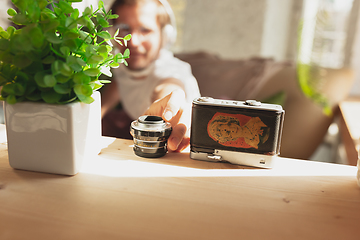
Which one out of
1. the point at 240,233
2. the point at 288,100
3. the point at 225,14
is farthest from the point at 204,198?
the point at 225,14

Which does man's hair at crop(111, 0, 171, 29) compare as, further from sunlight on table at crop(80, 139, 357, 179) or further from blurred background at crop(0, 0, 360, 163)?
sunlight on table at crop(80, 139, 357, 179)

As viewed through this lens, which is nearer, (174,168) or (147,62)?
(174,168)

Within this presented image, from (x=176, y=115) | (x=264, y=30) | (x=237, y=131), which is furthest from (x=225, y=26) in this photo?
(x=237, y=131)

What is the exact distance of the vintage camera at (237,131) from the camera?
0.54 metres

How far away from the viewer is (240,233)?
369 millimetres

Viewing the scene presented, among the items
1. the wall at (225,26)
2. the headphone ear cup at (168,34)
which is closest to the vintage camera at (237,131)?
the headphone ear cup at (168,34)

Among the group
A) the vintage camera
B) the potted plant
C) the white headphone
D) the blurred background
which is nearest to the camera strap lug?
the vintage camera

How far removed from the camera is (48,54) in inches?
18.2

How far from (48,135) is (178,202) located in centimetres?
25

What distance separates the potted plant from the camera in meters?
0.42

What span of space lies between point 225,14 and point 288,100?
1.23 meters

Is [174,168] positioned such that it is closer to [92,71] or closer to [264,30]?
[92,71]

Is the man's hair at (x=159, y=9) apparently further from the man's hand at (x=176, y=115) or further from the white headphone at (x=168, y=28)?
the man's hand at (x=176, y=115)

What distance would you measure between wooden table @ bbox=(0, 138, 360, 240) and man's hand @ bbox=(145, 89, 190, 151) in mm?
54
